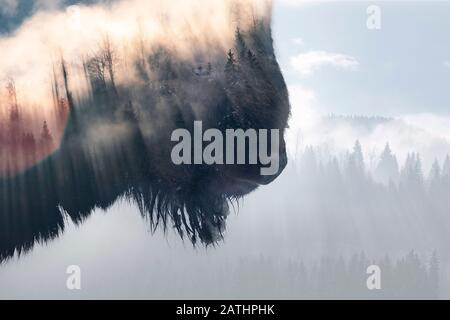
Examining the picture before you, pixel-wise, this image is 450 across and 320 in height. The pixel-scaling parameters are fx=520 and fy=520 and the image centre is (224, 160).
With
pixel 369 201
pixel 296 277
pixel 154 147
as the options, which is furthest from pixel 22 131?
pixel 369 201

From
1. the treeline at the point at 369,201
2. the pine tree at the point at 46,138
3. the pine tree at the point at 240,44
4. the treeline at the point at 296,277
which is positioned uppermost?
the pine tree at the point at 240,44

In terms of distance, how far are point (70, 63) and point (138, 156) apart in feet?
2.18

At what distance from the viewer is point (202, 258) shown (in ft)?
10.0

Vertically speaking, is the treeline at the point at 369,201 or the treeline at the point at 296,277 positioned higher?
the treeline at the point at 369,201

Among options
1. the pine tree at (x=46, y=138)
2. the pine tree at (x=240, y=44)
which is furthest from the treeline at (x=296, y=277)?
Result: the pine tree at (x=240, y=44)

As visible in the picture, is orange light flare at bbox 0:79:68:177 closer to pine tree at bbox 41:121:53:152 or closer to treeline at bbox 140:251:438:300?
pine tree at bbox 41:121:53:152

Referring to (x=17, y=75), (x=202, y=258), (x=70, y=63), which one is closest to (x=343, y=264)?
(x=202, y=258)

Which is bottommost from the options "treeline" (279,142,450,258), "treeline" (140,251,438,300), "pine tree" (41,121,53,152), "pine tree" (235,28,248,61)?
"treeline" (140,251,438,300)

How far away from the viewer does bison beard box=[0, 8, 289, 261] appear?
3012 mm

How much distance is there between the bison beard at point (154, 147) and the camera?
3.01m

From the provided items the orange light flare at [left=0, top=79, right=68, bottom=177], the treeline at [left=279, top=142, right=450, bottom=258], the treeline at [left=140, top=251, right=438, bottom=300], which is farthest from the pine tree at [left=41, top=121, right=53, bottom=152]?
the treeline at [left=279, top=142, right=450, bottom=258]

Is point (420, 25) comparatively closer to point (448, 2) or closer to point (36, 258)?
point (448, 2)

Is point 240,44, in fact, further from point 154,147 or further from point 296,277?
point 296,277

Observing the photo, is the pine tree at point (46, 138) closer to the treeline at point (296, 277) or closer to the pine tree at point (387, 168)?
the treeline at point (296, 277)
